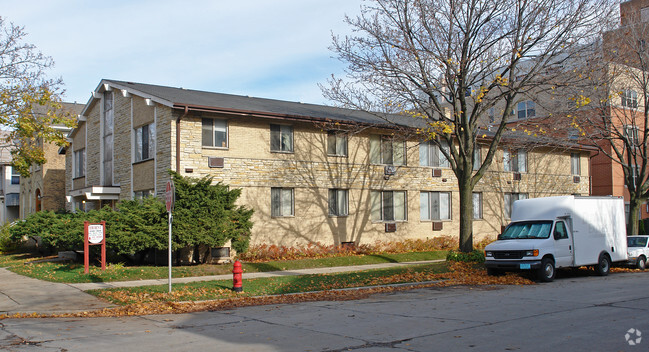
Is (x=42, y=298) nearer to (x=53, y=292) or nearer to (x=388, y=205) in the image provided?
(x=53, y=292)

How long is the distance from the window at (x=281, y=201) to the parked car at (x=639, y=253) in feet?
42.8

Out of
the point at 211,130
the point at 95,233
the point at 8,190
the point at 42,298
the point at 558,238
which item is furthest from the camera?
the point at 8,190

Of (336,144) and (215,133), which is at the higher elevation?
(215,133)

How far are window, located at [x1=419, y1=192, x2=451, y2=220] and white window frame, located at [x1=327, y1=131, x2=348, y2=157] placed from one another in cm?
503

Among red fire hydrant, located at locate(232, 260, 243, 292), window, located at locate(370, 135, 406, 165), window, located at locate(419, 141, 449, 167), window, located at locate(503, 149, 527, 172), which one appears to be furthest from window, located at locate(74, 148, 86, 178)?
window, located at locate(503, 149, 527, 172)

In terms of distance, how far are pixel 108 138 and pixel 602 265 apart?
22.0m

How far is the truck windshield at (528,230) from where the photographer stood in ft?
55.9

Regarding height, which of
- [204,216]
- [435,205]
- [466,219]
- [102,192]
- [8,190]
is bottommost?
[466,219]

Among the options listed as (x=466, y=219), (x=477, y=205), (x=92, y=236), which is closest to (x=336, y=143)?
(x=466, y=219)

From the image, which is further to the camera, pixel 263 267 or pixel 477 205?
pixel 477 205

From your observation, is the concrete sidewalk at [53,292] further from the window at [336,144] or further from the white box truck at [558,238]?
the window at [336,144]

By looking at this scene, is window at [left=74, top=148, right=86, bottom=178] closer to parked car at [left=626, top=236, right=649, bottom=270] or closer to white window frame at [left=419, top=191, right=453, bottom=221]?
white window frame at [left=419, top=191, right=453, bottom=221]

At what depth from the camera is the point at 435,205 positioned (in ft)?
94.6

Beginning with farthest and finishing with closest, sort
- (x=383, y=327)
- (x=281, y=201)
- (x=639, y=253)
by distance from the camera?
(x=281, y=201) < (x=639, y=253) < (x=383, y=327)
